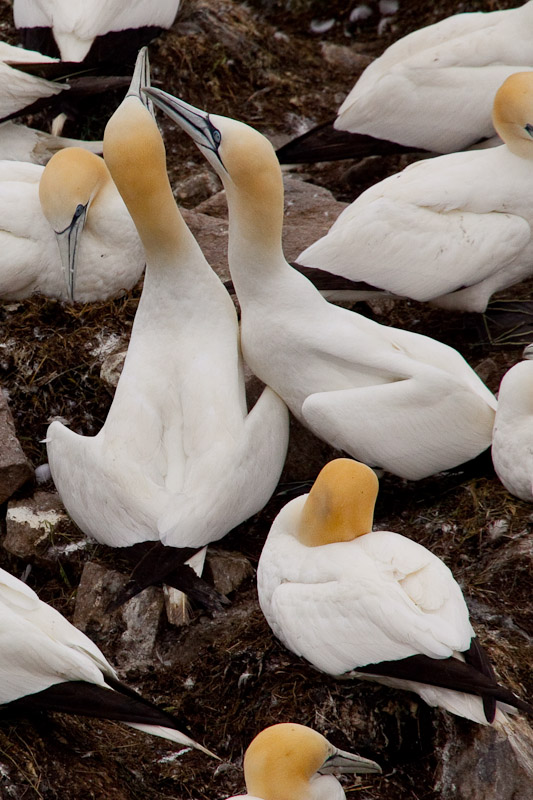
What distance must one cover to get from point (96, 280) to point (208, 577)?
177 cm

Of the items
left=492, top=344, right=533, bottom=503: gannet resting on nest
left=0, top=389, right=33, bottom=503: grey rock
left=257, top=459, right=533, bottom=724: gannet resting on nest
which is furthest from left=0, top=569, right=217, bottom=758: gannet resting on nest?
left=492, top=344, right=533, bottom=503: gannet resting on nest

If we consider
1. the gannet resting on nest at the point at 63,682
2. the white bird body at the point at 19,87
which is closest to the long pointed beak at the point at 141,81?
the white bird body at the point at 19,87

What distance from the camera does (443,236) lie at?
552 cm

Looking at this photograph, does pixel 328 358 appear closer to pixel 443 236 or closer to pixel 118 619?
pixel 443 236

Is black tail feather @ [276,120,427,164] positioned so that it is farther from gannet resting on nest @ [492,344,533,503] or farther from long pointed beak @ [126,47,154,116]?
gannet resting on nest @ [492,344,533,503]

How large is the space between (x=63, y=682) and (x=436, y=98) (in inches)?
151

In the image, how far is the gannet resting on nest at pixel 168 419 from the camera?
4688mm

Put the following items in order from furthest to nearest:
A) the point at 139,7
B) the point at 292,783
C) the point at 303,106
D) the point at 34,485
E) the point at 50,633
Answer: the point at 303,106, the point at 139,7, the point at 34,485, the point at 50,633, the point at 292,783

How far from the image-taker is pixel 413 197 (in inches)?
220

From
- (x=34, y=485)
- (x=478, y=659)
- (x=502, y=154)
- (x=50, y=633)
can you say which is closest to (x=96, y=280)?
(x=34, y=485)

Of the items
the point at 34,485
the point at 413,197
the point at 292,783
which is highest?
the point at 413,197

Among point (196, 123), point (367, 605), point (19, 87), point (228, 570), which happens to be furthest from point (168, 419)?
point (19, 87)

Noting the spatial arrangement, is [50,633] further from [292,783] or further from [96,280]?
[96,280]

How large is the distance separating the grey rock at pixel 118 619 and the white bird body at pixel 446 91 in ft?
9.70
